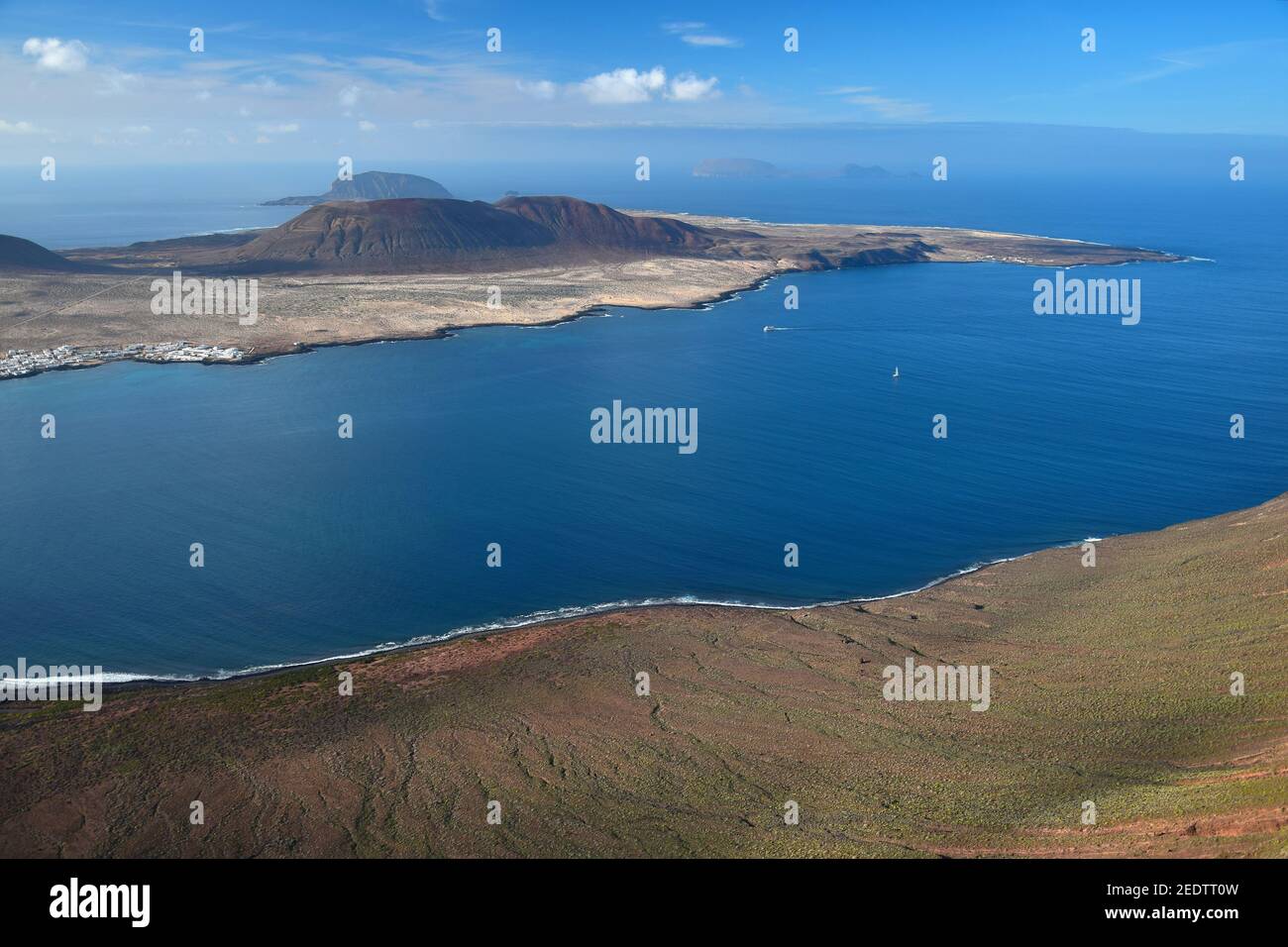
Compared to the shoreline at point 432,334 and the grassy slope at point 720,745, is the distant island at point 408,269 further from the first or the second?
the grassy slope at point 720,745

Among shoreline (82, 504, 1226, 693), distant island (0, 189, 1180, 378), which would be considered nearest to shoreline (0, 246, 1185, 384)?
distant island (0, 189, 1180, 378)

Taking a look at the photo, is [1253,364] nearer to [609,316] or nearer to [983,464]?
[983,464]

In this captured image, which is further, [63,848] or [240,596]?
[240,596]

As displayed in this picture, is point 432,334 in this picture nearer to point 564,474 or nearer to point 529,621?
point 564,474

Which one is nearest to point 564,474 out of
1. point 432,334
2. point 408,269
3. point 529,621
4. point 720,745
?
point 529,621

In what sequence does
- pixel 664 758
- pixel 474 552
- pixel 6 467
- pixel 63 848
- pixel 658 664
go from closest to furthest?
pixel 63 848
pixel 664 758
pixel 658 664
pixel 474 552
pixel 6 467

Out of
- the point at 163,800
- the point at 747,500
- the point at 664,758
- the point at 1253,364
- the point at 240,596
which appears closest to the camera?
the point at 163,800
